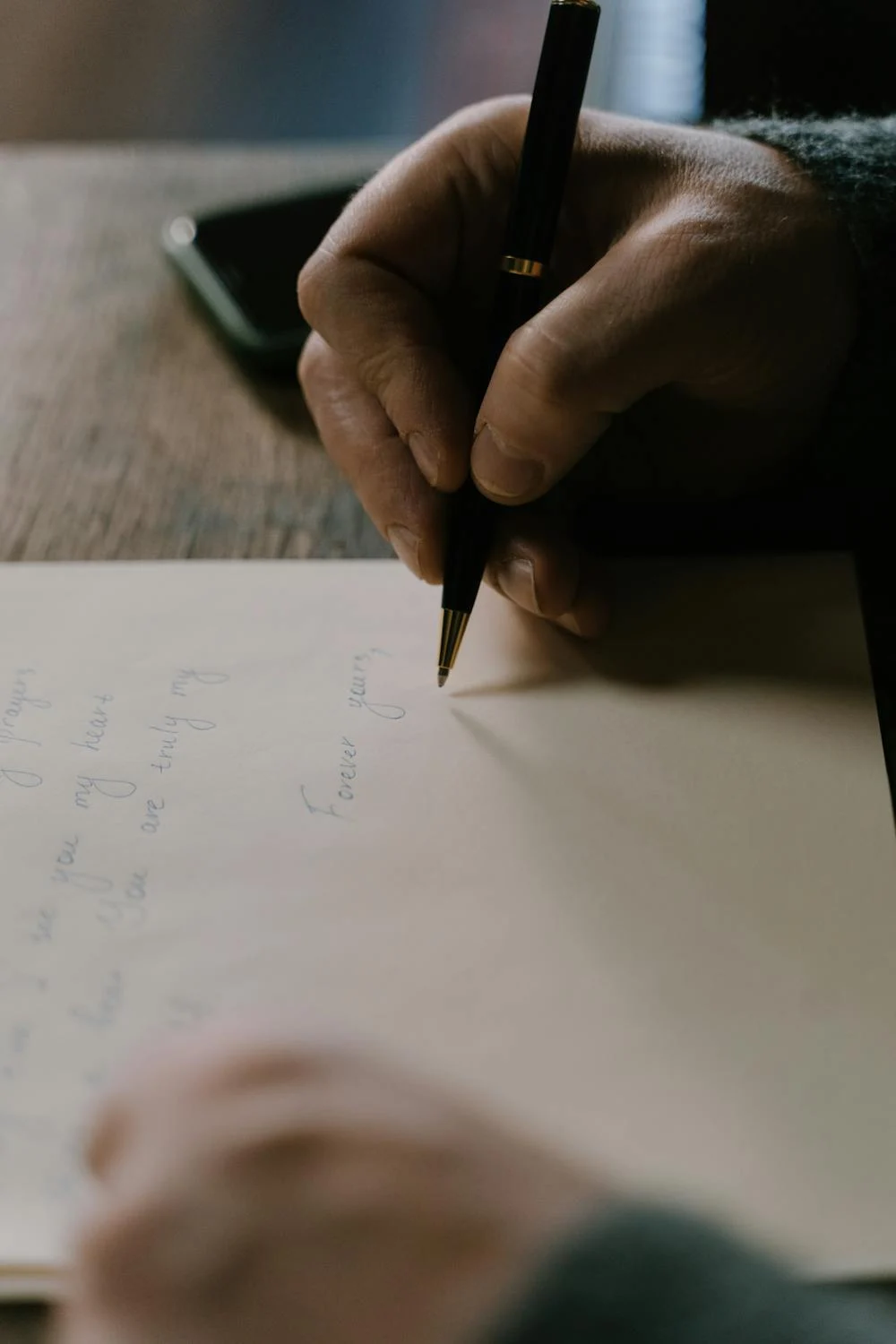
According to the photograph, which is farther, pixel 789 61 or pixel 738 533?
pixel 789 61

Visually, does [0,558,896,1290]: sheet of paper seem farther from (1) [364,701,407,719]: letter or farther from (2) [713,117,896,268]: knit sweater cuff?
(2) [713,117,896,268]: knit sweater cuff

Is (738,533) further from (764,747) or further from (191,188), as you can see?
(191,188)

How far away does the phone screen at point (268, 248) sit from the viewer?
2.13ft

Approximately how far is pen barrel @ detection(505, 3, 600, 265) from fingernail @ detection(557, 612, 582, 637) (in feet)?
0.47

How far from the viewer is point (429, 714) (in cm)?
46

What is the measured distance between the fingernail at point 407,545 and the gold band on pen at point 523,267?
11 centimetres

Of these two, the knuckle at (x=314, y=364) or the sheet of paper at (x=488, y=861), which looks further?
the knuckle at (x=314, y=364)

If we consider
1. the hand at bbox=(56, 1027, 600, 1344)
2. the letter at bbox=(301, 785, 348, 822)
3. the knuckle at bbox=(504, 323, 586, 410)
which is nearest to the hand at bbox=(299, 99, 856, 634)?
the knuckle at bbox=(504, 323, 586, 410)

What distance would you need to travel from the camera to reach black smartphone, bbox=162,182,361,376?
0.64 m

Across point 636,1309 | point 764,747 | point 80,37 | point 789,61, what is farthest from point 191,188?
point 636,1309

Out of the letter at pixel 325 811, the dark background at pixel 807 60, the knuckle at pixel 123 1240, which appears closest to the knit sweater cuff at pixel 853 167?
the dark background at pixel 807 60

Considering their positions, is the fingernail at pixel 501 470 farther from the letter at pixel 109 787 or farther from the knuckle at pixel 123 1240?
the knuckle at pixel 123 1240

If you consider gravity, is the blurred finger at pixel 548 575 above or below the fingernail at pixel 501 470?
below

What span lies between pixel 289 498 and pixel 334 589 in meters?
0.08
